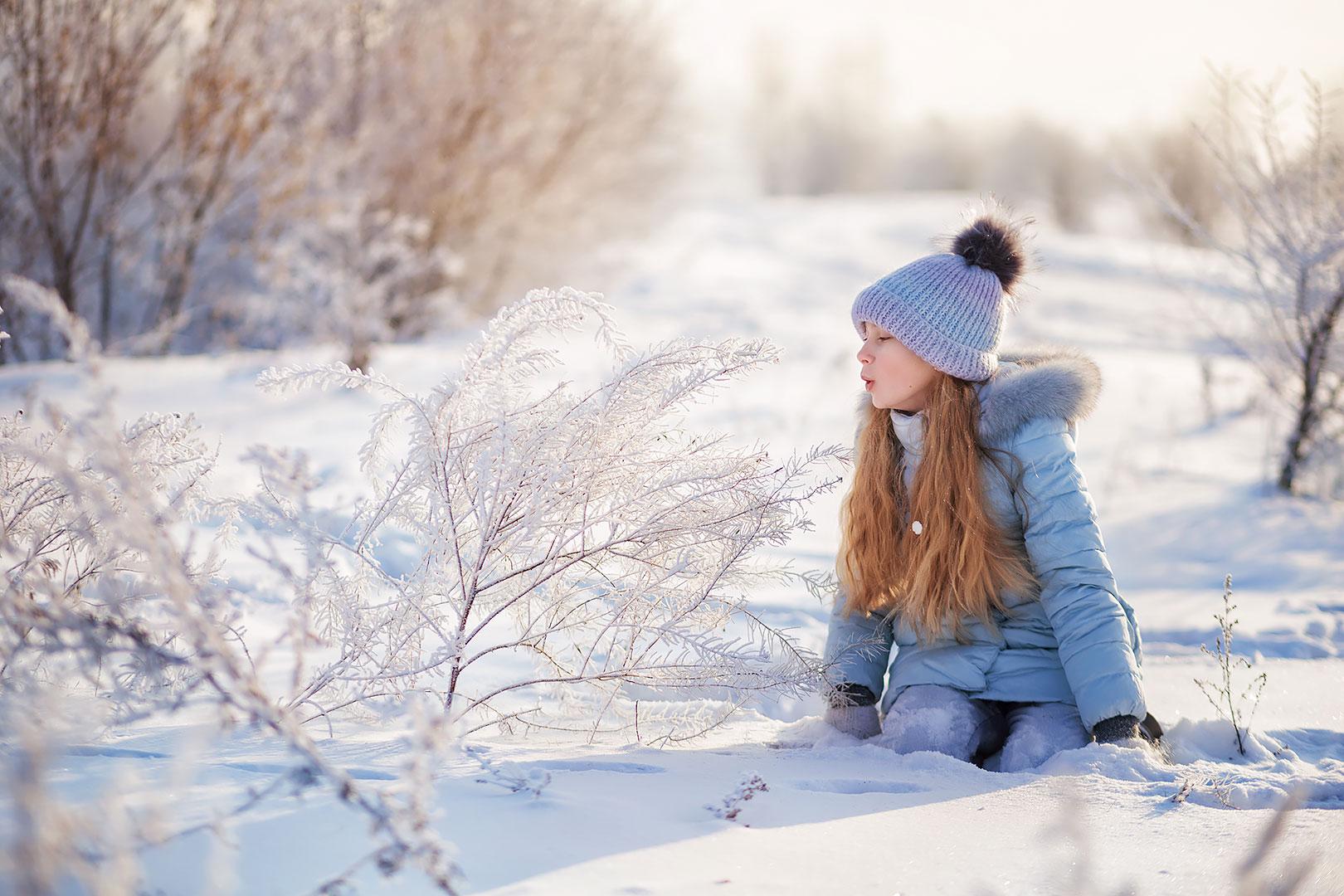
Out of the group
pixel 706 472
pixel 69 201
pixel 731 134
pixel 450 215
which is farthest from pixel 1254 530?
pixel 731 134

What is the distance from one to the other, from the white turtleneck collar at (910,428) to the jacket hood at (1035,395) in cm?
15

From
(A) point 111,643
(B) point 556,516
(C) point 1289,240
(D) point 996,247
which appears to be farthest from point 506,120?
(A) point 111,643

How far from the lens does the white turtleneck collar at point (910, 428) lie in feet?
8.21

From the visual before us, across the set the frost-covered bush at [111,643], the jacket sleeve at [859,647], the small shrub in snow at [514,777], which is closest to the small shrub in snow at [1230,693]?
the jacket sleeve at [859,647]

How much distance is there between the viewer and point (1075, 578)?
89.9 inches

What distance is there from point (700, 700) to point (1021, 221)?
148 cm

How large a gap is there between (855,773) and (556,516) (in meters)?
0.83

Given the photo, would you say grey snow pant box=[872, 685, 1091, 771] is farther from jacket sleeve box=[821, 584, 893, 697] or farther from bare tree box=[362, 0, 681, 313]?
bare tree box=[362, 0, 681, 313]

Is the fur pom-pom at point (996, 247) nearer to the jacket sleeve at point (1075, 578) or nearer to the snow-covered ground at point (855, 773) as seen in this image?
the snow-covered ground at point (855, 773)

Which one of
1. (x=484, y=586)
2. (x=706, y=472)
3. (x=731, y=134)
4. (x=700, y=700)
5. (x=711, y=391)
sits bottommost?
(x=700, y=700)

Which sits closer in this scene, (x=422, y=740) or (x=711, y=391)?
(x=422, y=740)

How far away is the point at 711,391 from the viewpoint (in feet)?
6.70

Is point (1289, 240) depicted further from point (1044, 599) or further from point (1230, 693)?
point (1044, 599)

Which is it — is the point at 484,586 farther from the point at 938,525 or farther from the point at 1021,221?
the point at 1021,221
